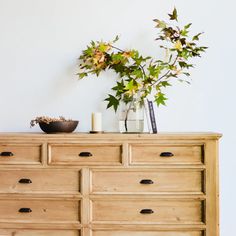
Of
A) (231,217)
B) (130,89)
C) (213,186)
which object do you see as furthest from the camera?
(231,217)

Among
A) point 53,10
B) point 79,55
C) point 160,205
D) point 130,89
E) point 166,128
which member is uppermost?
point 53,10

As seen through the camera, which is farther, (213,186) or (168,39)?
(168,39)

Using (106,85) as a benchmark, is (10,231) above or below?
below

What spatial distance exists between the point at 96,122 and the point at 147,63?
1.99 ft

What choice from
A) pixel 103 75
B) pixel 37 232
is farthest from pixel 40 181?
pixel 103 75

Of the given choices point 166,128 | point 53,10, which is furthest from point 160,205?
point 53,10

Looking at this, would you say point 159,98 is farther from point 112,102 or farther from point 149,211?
point 149,211

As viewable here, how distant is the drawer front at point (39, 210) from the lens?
8.43 ft

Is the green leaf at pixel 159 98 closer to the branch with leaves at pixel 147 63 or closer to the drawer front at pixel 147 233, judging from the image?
the branch with leaves at pixel 147 63

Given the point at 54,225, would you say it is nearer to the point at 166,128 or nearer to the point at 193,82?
the point at 166,128

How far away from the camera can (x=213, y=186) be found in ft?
8.22

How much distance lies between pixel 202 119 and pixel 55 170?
117 centimetres

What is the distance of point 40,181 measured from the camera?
8.48ft

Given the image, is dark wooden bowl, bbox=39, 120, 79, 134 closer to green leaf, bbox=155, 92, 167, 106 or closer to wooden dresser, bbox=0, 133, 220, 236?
wooden dresser, bbox=0, 133, 220, 236
